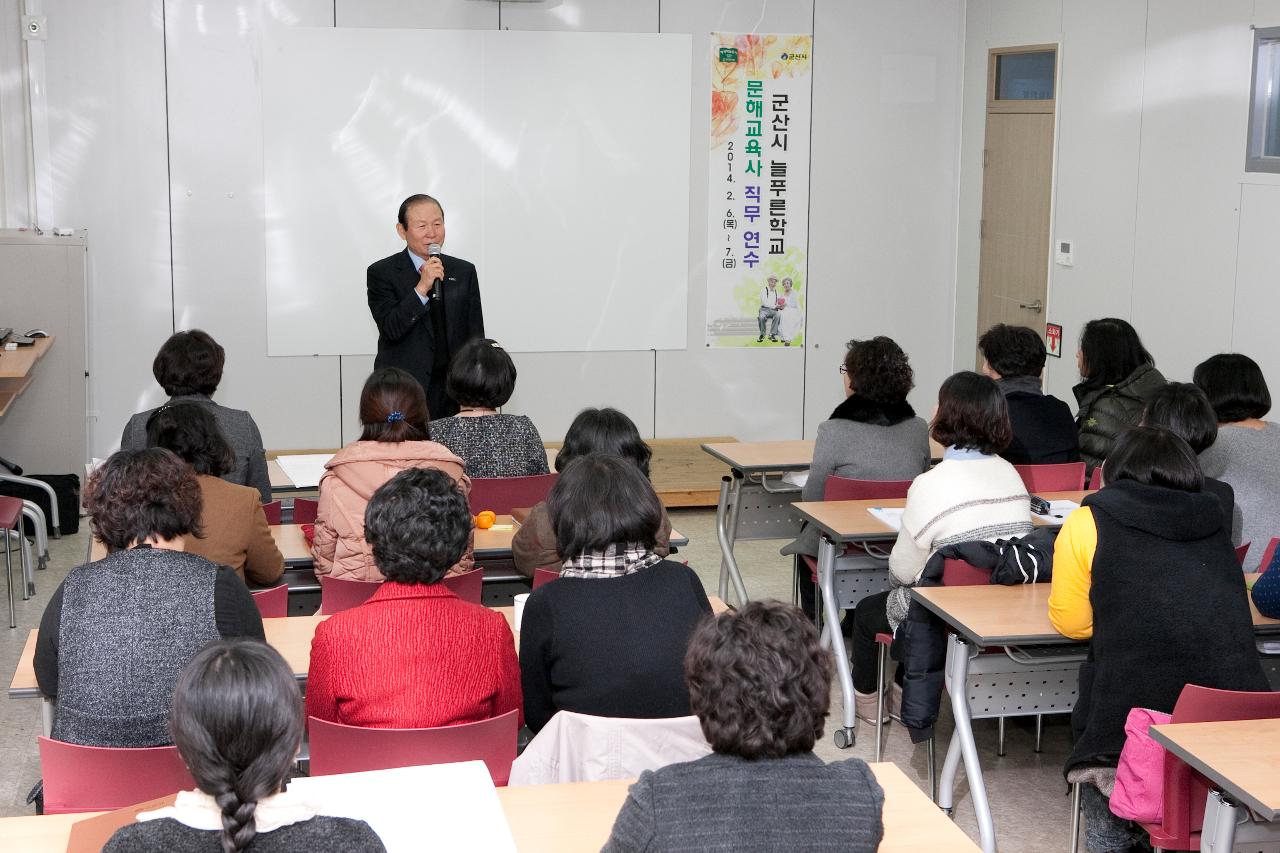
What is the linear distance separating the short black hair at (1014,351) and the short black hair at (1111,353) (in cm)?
17

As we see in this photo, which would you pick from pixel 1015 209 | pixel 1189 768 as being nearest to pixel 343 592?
pixel 1189 768

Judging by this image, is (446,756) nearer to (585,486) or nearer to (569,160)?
(585,486)

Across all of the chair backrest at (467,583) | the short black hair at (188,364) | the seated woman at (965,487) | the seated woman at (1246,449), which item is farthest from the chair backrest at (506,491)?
the seated woman at (1246,449)

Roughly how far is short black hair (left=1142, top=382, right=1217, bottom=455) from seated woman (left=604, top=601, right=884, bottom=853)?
2218 millimetres

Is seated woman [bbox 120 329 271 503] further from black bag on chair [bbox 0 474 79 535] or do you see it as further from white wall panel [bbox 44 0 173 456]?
white wall panel [bbox 44 0 173 456]

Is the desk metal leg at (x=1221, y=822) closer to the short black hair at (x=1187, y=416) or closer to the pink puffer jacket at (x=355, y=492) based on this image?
the short black hair at (x=1187, y=416)

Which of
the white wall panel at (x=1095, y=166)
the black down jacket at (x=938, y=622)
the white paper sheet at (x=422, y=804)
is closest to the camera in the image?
the white paper sheet at (x=422, y=804)

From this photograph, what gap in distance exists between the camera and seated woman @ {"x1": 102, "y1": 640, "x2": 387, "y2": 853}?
1.60 metres

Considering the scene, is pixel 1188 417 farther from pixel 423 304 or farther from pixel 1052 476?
pixel 423 304

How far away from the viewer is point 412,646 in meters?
2.48

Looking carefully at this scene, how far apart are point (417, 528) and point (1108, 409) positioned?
10.1ft

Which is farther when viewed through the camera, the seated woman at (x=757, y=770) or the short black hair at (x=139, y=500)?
the short black hair at (x=139, y=500)

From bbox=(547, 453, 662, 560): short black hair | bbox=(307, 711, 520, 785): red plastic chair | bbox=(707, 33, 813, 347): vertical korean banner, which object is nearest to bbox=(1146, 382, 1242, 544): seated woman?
bbox=(547, 453, 662, 560): short black hair

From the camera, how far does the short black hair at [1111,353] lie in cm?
480
